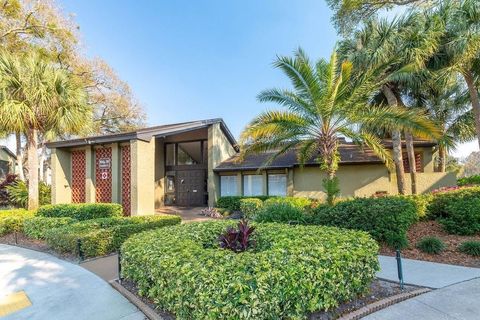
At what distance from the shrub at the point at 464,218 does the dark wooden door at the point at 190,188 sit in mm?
13810

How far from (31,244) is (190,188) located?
10.6m

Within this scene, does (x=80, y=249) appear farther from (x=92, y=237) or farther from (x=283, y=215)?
(x=283, y=215)

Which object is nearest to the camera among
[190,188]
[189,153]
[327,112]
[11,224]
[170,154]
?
[327,112]

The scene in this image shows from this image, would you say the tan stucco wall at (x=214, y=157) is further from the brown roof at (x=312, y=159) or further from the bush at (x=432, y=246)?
the bush at (x=432, y=246)

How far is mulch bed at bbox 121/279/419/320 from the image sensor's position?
359cm

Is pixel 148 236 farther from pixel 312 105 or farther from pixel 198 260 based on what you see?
pixel 312 105

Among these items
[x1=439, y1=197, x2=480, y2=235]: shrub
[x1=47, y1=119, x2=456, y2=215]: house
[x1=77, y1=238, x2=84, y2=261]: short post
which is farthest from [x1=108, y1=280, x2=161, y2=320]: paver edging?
[x1=439, y1=197, x2=480, y2=235]: shrub

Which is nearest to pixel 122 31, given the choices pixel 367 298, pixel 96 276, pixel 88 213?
pixel 88 213

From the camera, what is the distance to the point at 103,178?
14.5 m

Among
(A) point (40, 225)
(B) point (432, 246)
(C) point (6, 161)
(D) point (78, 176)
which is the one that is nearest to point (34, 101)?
(D) point (78, 176)

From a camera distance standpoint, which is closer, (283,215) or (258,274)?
(258,274)

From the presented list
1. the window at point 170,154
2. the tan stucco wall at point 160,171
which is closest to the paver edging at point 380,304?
the tan stucco wall at point 160,171

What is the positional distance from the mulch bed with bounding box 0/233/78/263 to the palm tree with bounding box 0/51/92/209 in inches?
122

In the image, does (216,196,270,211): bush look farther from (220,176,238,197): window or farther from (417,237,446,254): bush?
(417,237,446,254): bush
